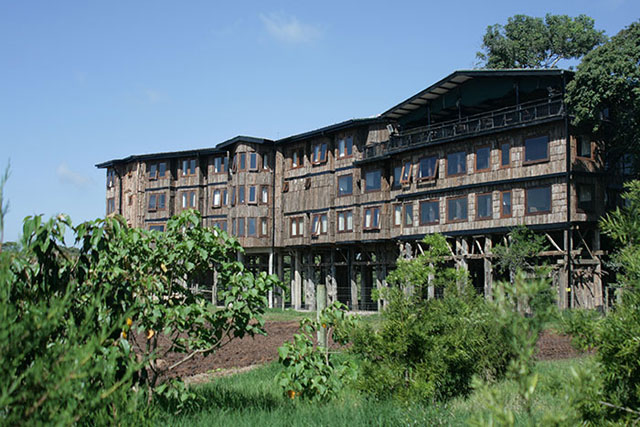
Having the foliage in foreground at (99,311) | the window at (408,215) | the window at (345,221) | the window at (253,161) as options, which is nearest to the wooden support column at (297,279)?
the window at (345,221)

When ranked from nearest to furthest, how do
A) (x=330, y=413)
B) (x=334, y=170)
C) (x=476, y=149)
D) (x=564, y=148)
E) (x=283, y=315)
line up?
(x=330, y=413) < (x=564, y=148) < (x=476, y=149) < (x=283, y=315) < (x=334, y=170)

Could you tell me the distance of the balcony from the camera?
98.8ft

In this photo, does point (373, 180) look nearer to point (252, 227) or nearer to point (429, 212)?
point (429, 212)

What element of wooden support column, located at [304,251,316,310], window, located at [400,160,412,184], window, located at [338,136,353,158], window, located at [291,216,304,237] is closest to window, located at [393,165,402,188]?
window, located at [400,160,412,184]

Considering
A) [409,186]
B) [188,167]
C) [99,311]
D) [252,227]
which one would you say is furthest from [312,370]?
[188,167]

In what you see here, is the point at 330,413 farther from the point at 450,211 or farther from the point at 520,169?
the point at 450,211

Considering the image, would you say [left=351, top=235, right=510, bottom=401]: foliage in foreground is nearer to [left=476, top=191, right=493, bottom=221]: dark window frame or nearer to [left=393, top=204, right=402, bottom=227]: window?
[left=476, top=191, right=493, bottom=221]: dark window frame

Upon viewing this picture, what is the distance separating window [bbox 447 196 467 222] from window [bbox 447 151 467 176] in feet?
4.47

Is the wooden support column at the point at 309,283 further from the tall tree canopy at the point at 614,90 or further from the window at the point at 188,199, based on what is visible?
the tall tree canopy at the point at 614,90

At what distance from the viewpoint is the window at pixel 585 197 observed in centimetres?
2906

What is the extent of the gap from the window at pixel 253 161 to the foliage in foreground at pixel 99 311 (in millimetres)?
37195

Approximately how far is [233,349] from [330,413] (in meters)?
13.9

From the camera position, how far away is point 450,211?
113 ft

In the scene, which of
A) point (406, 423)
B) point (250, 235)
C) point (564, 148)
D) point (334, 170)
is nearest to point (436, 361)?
point (406, 423)
